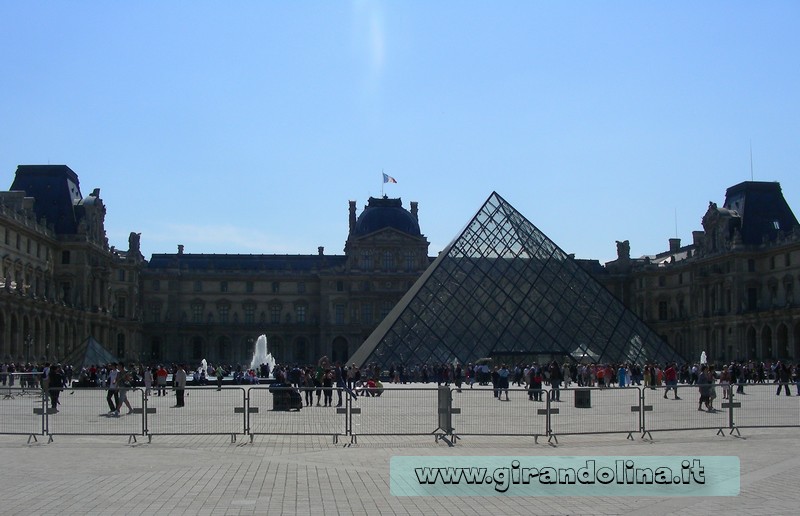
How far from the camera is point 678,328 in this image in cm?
7038

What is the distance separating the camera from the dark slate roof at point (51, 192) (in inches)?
2272

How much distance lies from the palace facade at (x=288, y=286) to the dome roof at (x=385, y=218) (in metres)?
0.10

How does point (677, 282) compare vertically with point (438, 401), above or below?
above

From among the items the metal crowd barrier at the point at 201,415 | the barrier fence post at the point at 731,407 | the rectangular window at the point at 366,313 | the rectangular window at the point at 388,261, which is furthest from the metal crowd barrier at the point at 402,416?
the rectangular window at the point at 388,261

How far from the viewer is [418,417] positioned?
14672 millimetres

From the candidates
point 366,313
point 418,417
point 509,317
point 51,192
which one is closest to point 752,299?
point 509,317

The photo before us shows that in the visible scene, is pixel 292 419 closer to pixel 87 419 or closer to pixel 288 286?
pixel 87 419

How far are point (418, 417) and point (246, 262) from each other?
225 feet

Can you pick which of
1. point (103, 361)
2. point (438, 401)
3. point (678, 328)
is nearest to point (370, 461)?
point (438, 401)

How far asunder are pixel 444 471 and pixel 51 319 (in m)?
45.8

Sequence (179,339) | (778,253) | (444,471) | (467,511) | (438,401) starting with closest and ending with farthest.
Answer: (467,511)
(444,471)
(438,401)
(778,253)
(179,339)

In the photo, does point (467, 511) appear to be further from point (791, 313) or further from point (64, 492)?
point (791, 313)

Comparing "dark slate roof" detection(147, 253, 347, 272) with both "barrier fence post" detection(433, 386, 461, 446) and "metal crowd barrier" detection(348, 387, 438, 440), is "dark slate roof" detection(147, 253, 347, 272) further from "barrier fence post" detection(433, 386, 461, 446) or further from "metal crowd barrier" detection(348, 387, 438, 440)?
"barrier fence post" detection(433, 386, 461, 446)

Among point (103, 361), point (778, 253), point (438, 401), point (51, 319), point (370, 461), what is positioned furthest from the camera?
point (778, 253)
